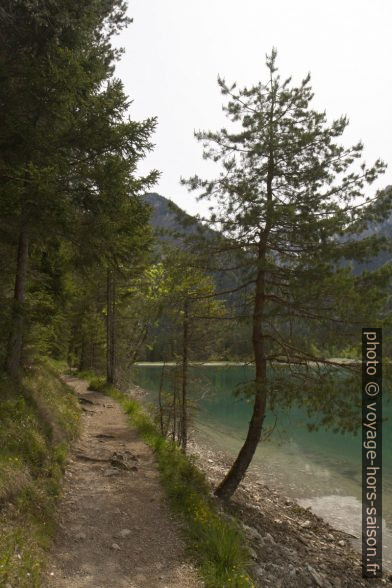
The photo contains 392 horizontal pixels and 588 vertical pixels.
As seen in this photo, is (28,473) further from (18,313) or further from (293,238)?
(293,238)

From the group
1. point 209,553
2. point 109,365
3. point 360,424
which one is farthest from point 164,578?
point 109,365

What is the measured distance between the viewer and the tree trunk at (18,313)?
1110cm

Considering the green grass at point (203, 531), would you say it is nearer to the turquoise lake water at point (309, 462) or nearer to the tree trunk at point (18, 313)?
the turquoise lake water at point (309, 462)

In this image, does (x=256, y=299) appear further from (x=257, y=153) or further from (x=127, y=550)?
(x=127, y=550)

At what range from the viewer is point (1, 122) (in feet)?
35.2

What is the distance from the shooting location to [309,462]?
23.7 metres

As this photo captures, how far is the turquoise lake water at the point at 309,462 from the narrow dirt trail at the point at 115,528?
13.0 ft

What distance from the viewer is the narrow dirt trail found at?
22.5ft

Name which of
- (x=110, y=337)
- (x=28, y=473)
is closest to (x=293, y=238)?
(x=28, y=473)

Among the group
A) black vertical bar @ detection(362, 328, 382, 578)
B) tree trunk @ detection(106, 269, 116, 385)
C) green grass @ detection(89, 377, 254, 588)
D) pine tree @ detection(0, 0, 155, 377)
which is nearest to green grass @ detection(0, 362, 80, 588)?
pine tree @ detection(0, 0, 155, 377)

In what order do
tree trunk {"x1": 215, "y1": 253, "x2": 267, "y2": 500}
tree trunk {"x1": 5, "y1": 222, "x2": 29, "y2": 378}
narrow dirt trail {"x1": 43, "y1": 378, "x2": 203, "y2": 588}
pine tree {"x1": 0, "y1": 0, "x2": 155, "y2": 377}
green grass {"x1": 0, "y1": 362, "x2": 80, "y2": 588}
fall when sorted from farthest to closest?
tree trunk {"x1": 215, "y1": 253, "x2": 267, "y2": 500} → tree trunk {"x1": 5, "y1": 222, "x2": 29, "y2": 378} → pine tree {"x1": 0, "y1": 0, "x2": 155, "y2": 377} → narrow dirt trail {"x1": 43, "y1": 378, "x2": 203, "y2": 588} → green grass {"x1": 0, "y1": 362, "x2": 80, "y2": 588}

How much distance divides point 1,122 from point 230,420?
97.4 feet

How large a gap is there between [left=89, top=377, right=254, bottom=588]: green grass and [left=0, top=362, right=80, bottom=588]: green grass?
272 cm

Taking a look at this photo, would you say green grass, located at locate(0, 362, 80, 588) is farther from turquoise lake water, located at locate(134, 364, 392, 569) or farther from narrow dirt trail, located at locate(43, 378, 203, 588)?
turquoise lake water, located at locate(134, 364, 392, 569)
